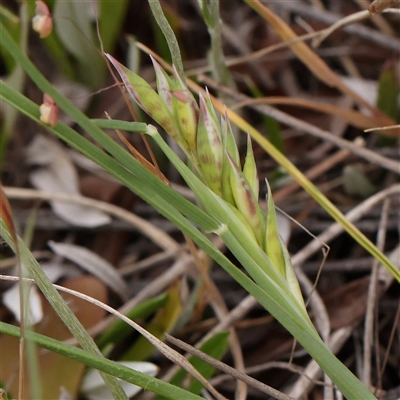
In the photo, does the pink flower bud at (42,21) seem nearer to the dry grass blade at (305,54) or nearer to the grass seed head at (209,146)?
the grass seed head at (209,146)

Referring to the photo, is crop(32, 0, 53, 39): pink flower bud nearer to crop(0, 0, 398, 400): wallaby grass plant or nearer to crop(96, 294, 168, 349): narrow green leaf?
crop(0, 0, 398, 400): wallaby grass plant

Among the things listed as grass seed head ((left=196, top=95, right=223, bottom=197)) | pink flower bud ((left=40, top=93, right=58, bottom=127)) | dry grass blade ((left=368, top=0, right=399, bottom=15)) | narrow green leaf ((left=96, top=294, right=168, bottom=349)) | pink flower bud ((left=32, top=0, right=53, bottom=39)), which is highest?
pink flower bud ((left=32, top=0, right=53, bottom=39))

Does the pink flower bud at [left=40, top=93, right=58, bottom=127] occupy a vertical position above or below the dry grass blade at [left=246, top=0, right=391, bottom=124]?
above

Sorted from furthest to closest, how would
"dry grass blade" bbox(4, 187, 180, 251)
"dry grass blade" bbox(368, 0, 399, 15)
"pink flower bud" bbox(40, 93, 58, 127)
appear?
1. "dry grass blade" bbox(4, 187, 180, 251)
2. "dry grass blade" bbox(368, 0, 399, 15)
3. "pink flower bud" bbox(40, 93, 58, 127)

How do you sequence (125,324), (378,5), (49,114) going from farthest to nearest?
(125,324) < (378,5) < (49,114)

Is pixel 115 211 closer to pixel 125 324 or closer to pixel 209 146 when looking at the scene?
pixel 125 324

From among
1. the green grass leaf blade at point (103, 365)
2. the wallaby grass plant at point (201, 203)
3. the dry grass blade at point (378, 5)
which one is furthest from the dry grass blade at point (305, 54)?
the green grass leaf blade at point (103, 365)

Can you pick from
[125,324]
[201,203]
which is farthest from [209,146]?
[125,324]

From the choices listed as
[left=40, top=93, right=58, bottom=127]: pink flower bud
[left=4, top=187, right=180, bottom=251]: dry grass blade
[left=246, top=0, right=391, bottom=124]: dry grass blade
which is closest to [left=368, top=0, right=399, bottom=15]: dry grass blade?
[left=246, top=0, right=391, bottom=124]: dry grass blade

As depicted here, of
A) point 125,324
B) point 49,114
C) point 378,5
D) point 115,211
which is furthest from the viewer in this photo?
point 115,211
